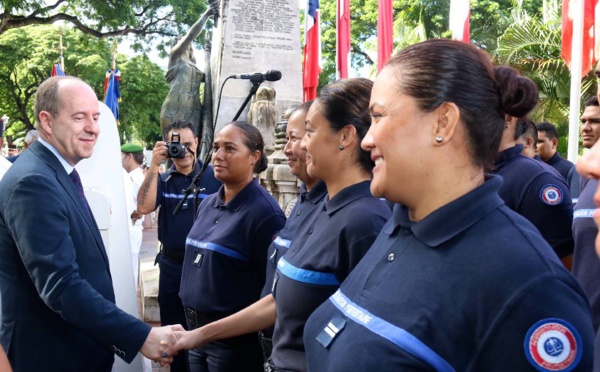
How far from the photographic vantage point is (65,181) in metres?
2.61

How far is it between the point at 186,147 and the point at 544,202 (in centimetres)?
331

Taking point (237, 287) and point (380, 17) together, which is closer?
point (237, 287)

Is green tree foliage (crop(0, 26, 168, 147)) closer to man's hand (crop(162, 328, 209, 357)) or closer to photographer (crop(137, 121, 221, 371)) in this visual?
photographer (crop(137, 121, 221, 371))

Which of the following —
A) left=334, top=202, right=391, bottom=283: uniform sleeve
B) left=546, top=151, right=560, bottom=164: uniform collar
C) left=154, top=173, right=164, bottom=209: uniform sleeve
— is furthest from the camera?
left=546, top=151, right=560, bottom=164: uniform collar

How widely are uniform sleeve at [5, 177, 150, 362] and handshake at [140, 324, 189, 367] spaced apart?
0.19 meters

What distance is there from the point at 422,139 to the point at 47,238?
160 centimetres

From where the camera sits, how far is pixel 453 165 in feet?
4.69

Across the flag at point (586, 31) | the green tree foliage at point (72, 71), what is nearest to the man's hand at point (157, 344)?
the flag at point (586, 31)

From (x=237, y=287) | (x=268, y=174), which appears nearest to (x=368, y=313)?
(x=237, y=287)

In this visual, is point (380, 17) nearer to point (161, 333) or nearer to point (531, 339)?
point (161, 333)

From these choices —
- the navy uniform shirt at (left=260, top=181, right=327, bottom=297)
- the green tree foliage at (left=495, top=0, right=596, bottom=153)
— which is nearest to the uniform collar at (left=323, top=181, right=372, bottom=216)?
the navy uniform shirt at (left=260, top=181, right=327, bottom=297)

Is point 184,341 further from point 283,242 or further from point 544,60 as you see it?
point 544,60

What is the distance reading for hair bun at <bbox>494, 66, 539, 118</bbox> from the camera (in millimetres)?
1478

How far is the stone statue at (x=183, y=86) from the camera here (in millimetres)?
13164
